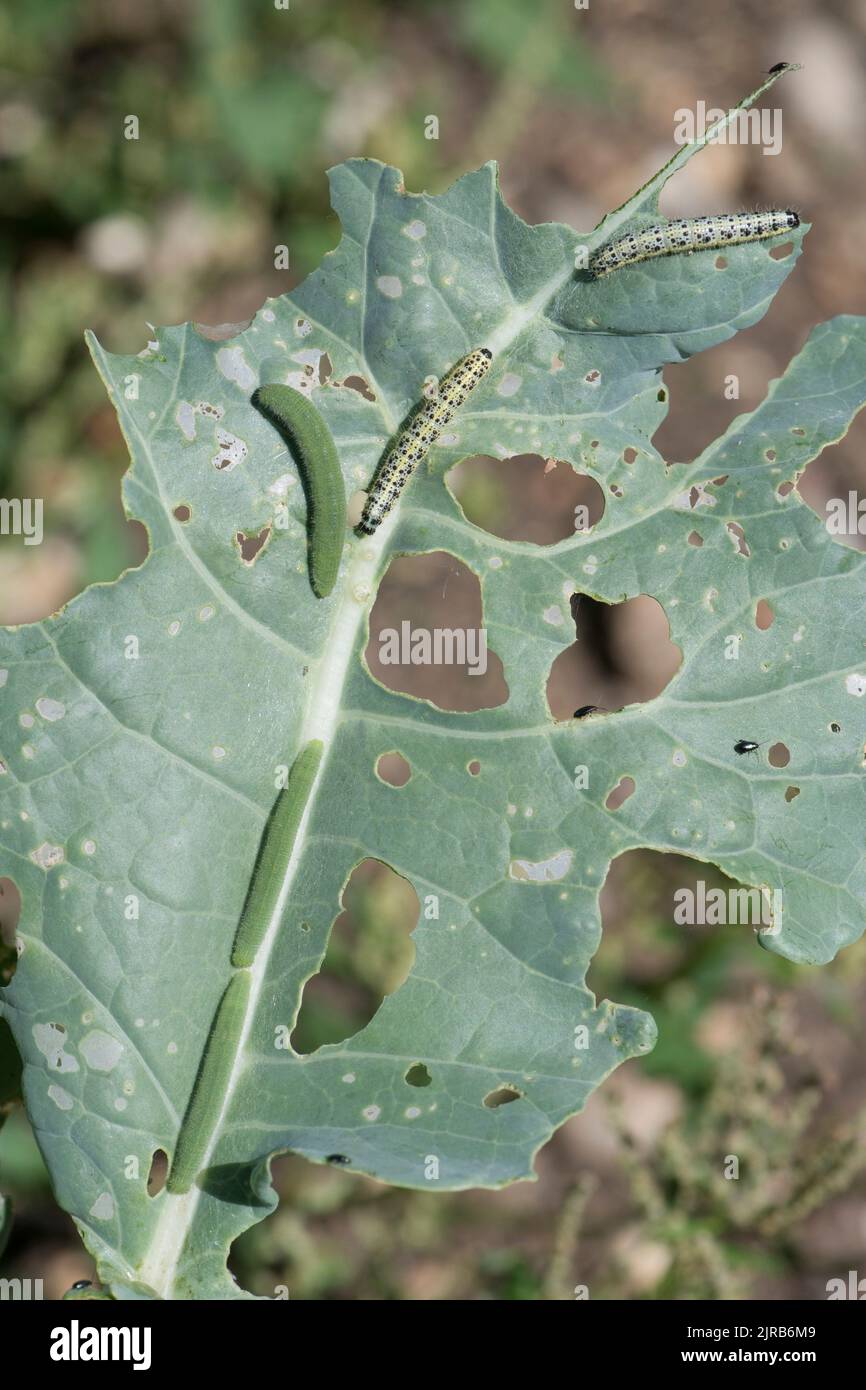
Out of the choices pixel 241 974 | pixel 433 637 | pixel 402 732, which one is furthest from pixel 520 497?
pixel 241 974

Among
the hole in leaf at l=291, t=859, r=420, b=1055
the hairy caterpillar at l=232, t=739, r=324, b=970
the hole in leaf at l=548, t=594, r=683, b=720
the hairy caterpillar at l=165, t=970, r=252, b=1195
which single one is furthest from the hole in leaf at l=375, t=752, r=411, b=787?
the hairy caterpillar at l=165, t=970, r=252, b=1195

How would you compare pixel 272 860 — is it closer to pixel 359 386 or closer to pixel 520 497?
pixel 359 386

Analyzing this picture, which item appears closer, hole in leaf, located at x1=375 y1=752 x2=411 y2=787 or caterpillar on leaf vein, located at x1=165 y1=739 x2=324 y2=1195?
caterpillar on leaf vein, located at x1=165 y1=739 x2=324 y2=1195

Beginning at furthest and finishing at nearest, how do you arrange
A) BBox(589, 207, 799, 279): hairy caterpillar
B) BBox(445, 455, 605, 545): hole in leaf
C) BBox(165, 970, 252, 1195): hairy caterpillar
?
1. BBox(445, 455, 605, 545): hole in leaf
2. BBox(589, 207, 799, 279): hairy caterpillar
3. BBox(165, 970, 252, 1195): hairy caterpillar

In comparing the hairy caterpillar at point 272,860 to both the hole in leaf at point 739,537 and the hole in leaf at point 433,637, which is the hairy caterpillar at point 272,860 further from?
the hole in leaf at point 433,637

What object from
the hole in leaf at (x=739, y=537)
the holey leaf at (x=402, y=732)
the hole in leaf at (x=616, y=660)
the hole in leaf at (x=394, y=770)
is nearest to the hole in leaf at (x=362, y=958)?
the hole in leaf at (x=394, y=770)

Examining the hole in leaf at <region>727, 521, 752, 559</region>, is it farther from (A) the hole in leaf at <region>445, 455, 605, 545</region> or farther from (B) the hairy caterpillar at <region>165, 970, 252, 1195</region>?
(A) the hole in leaf at <region>445, 455, 605, 545</region>
